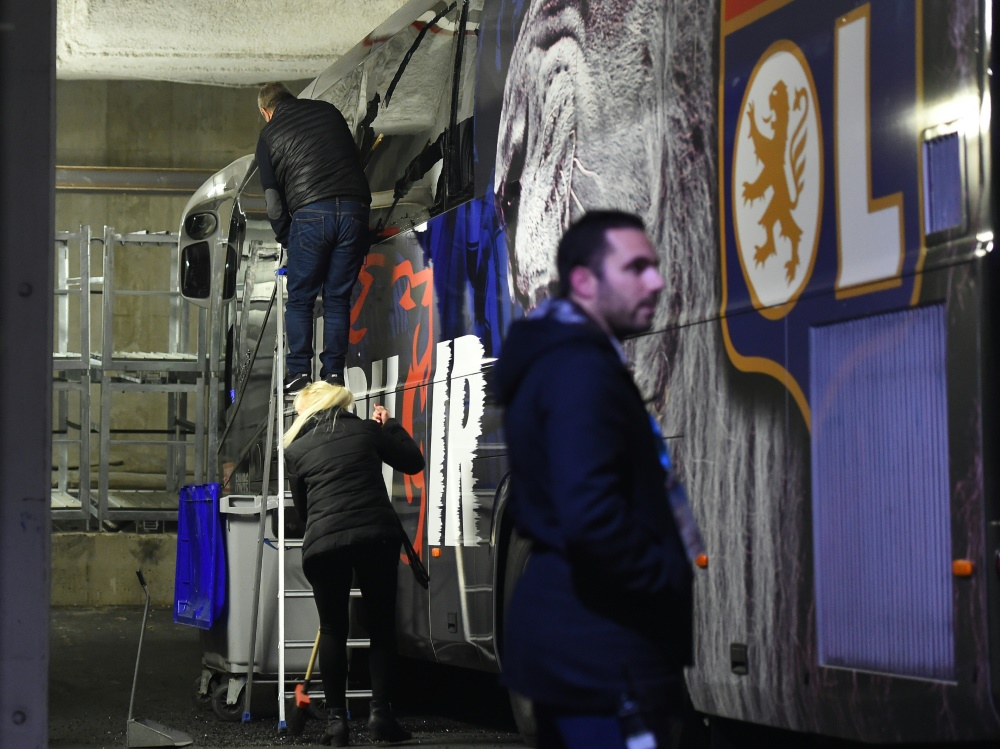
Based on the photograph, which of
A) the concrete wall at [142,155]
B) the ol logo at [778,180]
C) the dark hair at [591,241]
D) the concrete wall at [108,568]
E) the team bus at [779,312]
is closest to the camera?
the dark hair at [591,241]

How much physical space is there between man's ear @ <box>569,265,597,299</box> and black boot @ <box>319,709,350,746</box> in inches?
192

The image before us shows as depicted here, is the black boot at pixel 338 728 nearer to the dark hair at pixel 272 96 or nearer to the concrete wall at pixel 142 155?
the dark hair at pixel 272 96

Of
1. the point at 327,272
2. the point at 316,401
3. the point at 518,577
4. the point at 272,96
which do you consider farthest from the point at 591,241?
the point at 272,96

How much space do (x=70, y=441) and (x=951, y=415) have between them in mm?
13432

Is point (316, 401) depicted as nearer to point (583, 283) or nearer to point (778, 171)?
point (778, 171)

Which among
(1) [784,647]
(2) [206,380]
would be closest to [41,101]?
(1) [784,647]

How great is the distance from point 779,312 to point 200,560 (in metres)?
4.98

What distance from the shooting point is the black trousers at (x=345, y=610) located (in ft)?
24.1

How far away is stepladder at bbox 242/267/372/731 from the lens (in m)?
8.04

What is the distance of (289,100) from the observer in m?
9.02

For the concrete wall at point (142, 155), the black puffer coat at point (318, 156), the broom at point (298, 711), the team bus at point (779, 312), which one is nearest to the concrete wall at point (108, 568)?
the concrete wall at point (142, 155)

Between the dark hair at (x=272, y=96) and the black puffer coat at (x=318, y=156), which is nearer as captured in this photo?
the black puffer coat at (x=318, y=156)

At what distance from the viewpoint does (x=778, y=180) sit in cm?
463

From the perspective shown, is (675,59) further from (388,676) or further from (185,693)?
(185,693)
